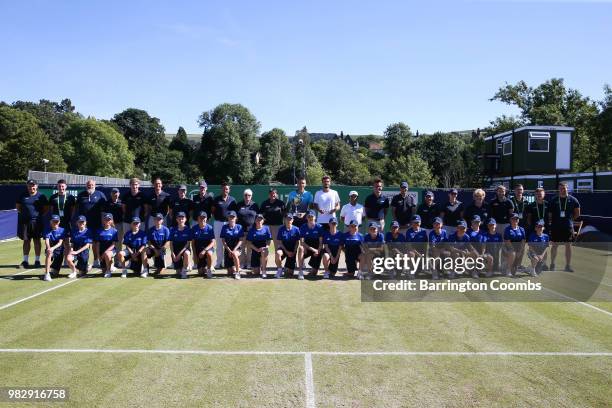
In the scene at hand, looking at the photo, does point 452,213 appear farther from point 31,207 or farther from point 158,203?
point 31,207

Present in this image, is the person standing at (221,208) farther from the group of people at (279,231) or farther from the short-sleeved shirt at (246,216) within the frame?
the short-sleeved shirt at (246,216)

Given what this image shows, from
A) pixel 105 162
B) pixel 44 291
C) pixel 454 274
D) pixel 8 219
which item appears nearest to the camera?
pixel 44 291

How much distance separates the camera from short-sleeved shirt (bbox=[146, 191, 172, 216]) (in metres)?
12.8

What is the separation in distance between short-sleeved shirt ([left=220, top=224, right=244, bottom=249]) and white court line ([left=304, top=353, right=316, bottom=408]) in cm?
591

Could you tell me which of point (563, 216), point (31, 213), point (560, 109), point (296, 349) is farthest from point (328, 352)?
point (560, 109)

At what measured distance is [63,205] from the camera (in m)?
12.8

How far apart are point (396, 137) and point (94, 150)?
5606 cm

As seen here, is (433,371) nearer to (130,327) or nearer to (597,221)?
(130,327)

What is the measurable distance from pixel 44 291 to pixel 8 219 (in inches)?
503

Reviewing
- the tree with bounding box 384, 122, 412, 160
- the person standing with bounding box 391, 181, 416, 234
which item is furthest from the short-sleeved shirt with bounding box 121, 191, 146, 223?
the tree with bounding box 384, 122, 412, 160

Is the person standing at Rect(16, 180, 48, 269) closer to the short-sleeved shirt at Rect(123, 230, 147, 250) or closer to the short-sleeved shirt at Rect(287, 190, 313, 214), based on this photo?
the short-sleeved shirt at Rect(123, 230, 147, 250)

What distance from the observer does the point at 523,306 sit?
9578 mm

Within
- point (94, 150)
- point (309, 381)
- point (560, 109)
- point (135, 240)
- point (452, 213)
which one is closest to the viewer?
point (309, 381)

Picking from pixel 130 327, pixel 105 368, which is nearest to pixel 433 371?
pixel 105 368
